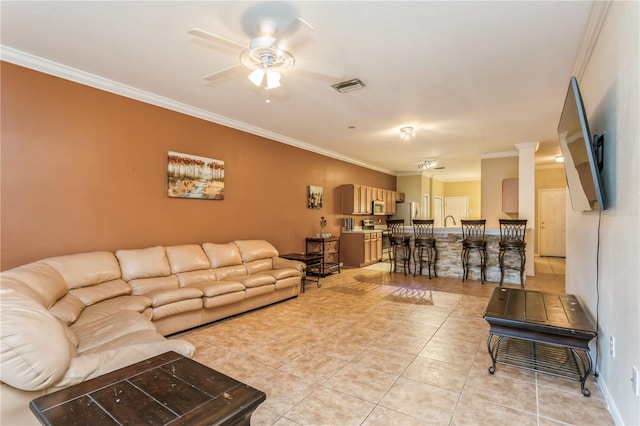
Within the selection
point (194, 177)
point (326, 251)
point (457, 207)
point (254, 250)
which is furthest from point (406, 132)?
point (457, 207)

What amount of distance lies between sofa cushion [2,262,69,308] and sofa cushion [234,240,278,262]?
2.23 meters

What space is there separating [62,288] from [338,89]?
346 centimetres

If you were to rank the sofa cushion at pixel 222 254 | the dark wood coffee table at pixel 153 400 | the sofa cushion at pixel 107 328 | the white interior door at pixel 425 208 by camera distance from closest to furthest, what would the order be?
the dark wood coffee table at pixel 153 400 → the sofa cushion at pixel 107 328 → the sofa cushion at pixel 222 254 → the white interior door at pixel 425 208

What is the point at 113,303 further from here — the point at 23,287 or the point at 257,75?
the point at 257,75

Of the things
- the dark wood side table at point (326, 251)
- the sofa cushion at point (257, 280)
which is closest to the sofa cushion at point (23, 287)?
the sofa cushion at point (257, 280)

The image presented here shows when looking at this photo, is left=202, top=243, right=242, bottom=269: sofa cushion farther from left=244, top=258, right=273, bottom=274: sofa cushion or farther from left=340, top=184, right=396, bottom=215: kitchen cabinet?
left=340, top=184, right=396, bottom=215: kitchen cabinet

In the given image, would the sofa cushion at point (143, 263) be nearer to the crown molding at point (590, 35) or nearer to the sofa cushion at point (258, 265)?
the sofa cushion at point (258, 265)

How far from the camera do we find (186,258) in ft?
12.8

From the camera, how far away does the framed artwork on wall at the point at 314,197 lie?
6.73 m

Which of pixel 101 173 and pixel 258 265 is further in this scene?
pixel 258 265

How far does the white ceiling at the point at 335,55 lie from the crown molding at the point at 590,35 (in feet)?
0.15

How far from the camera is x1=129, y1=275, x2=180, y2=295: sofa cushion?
3273 millimetres

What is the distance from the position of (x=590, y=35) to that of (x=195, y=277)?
4601 millimetres

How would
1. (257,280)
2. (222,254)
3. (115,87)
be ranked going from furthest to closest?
(222,254) → (257,280) → (115,87)
